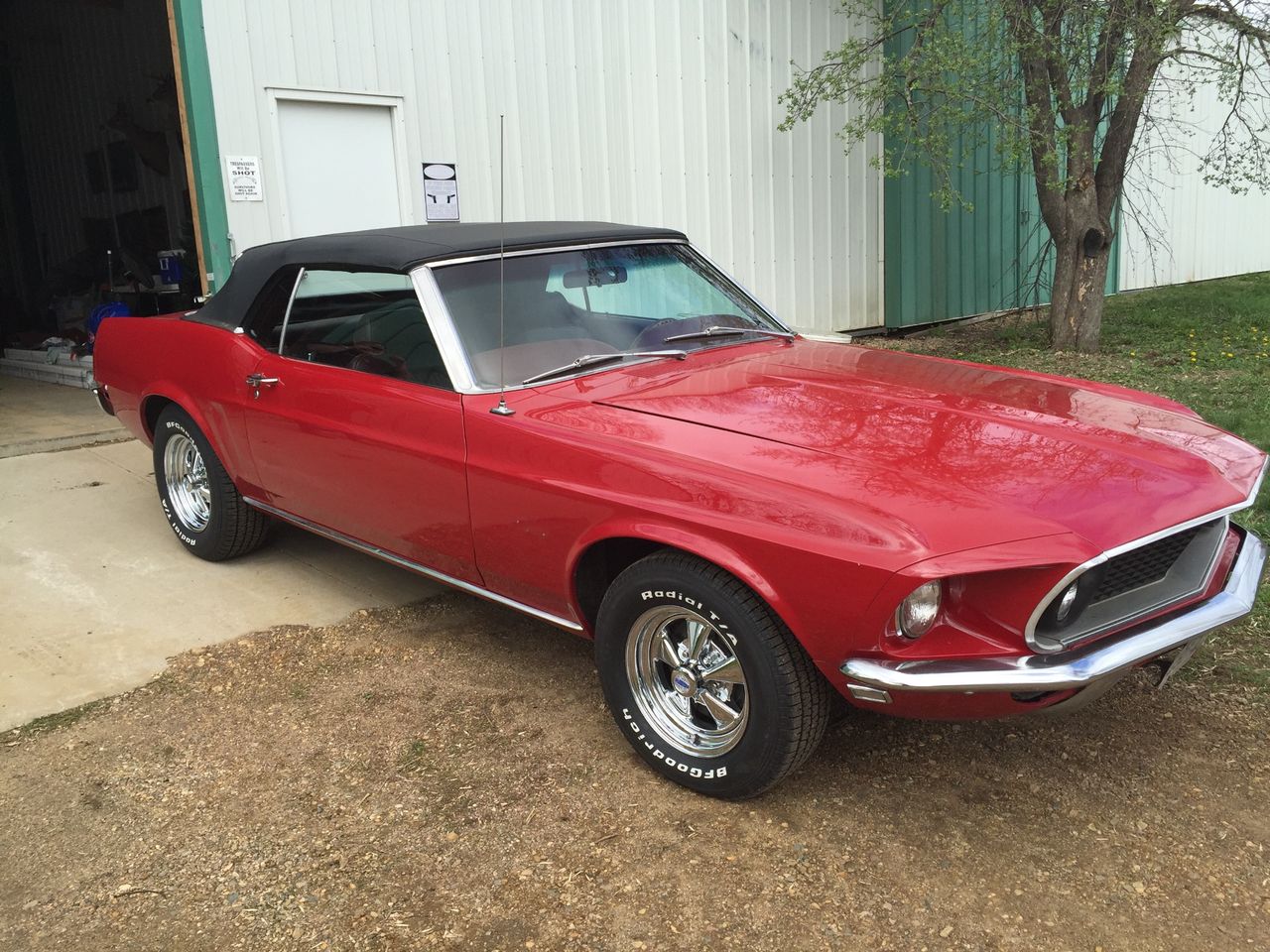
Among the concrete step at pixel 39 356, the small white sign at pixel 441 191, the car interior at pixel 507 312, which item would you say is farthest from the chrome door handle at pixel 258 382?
the concrete step at pixel 39 356

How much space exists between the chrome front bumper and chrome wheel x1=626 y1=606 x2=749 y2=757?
0.40 m

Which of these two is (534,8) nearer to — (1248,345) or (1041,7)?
(1041,7)

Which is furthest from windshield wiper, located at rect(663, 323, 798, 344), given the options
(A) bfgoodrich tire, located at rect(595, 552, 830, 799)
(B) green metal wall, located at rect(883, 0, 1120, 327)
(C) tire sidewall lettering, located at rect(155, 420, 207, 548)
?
(B) green metal wall, located at rect(883, 0, 1120, 327)

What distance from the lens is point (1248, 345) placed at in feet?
30.6

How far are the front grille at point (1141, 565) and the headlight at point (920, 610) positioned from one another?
446mm

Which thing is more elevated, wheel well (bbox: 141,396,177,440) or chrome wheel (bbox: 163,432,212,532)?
wheel well (bbox: 141,396,177,440)

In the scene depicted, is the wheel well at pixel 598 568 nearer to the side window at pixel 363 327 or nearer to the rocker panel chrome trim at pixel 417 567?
the rocker panel chrome trim at pixel 417 567

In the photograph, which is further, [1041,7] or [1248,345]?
[1248,345]

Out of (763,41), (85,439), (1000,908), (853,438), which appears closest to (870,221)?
(763,41)

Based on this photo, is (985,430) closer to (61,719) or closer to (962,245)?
(61,719)

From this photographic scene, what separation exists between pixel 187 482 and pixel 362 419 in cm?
164

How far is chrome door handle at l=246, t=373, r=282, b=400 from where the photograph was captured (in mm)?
4070

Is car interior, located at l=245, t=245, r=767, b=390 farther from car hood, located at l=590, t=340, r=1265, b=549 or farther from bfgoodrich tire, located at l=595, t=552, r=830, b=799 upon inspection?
bfgoodrich tire, located at l=595, t=552, r=830, b=799

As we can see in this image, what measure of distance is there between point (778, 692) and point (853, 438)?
716 mm
